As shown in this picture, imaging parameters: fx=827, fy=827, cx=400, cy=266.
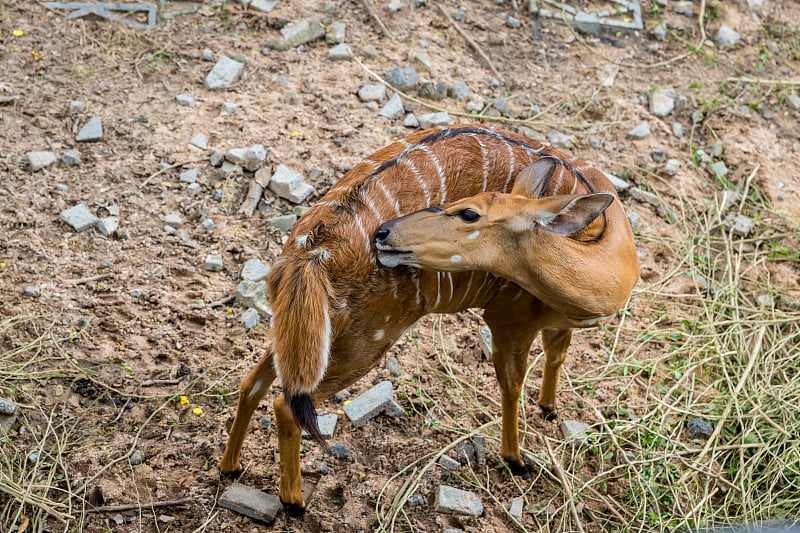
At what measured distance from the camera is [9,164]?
4652 millimetres

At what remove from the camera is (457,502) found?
3654mm

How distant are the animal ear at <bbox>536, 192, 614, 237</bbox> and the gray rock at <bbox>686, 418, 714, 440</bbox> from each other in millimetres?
1708

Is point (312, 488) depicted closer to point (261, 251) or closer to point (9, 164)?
point (261, 251)

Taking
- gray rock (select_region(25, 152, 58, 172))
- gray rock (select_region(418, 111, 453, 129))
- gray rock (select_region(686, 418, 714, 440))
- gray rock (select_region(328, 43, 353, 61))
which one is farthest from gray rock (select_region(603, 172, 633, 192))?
gray rock (select_region(25, 152, 58, 172))

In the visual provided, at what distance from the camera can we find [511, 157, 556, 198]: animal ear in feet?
10.7

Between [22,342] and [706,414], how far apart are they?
341cm

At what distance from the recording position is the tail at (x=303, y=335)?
2.91 meters

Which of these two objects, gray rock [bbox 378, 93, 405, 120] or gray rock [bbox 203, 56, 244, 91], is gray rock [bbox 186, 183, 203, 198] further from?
gray rock [bbox 378, 93, 405, 120]

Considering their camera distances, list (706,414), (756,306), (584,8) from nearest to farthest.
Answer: (706,414) → (756,306) → (584,8)

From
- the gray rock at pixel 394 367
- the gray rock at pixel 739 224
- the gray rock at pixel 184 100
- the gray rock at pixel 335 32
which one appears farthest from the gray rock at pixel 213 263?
the gray rock at pixel 739 224

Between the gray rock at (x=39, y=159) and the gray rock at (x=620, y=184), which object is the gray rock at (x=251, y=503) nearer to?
the gray rock at (x=39, y=159)

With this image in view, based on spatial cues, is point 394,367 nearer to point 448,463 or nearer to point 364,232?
point 448,463

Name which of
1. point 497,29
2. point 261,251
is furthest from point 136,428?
point 497,29

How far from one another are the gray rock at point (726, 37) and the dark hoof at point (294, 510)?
209 inches
